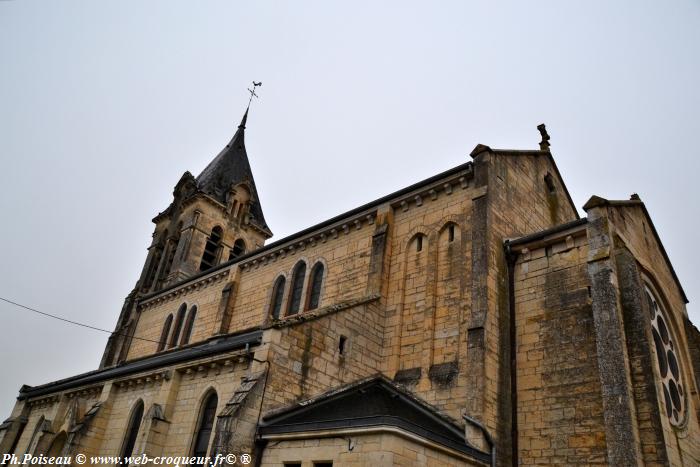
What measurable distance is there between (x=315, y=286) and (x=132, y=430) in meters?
7.42

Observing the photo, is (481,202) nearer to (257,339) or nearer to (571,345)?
(571,345)

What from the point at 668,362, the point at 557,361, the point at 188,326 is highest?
the point at 188,326

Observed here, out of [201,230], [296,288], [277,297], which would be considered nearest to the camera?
[296,288]

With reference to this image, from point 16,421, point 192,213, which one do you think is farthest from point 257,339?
point 192,213

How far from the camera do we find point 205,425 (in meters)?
13.9

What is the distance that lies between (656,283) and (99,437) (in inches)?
693

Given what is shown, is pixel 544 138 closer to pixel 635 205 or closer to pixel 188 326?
pixel 635 205

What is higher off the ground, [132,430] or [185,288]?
[185,288]

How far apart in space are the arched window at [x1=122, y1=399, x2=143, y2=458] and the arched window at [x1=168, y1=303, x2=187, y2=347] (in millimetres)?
8406

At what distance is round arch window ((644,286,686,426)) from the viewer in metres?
12.6

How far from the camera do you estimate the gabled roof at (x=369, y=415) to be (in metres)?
10.3

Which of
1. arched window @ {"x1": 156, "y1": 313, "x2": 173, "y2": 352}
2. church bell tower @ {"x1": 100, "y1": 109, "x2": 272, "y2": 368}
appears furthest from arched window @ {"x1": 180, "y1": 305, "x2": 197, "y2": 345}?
church bell tower @ {"x1": 100, "y1": 109, "x2": 272, "y2": 368}

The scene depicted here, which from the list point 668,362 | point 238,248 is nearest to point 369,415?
point 668,362

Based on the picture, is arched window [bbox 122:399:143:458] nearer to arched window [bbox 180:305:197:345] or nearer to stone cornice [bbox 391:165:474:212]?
arched window [bbox 180:305:197:345]
